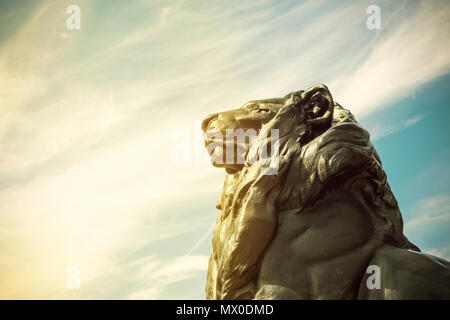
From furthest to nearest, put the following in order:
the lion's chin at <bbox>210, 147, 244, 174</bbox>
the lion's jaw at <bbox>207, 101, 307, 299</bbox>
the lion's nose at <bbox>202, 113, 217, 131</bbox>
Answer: the lion's nose at <bbox>202, 113, 217, 131</bbox>
the lion's chin at <bbox>210, 147, 244, 174</bbox>
the lion's jaw at <bbox>207, 101, 307, 299</bbox>

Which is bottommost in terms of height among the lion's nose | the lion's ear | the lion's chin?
the lion's chin

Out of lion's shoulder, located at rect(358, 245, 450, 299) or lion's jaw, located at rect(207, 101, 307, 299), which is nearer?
lion's shoulder, located at rect(358, 245, 450, 299)

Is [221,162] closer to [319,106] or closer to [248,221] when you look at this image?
[248,221]

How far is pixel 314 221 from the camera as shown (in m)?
3.56

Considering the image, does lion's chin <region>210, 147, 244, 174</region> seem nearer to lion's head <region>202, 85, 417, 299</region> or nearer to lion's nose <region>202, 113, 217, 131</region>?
lion's head <region>202, 85, 417, 299</region>

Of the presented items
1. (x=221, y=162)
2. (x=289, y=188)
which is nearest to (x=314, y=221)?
(x=289, y=188)

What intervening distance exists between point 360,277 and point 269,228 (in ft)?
2.28

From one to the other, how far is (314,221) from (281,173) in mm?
421

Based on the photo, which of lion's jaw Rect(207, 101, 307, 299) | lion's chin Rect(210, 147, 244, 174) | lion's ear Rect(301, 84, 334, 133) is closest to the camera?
lion's jaw Rect(207, 101, 307, 299)

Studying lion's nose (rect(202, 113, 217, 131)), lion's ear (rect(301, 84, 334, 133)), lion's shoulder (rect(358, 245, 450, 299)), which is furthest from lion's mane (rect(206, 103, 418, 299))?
lion's nose (rect(202, 113, 217, 131))

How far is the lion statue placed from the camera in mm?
3322

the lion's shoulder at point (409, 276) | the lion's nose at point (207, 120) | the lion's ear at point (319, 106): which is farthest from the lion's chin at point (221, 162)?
the lion's shoulder at point (409, 276)
